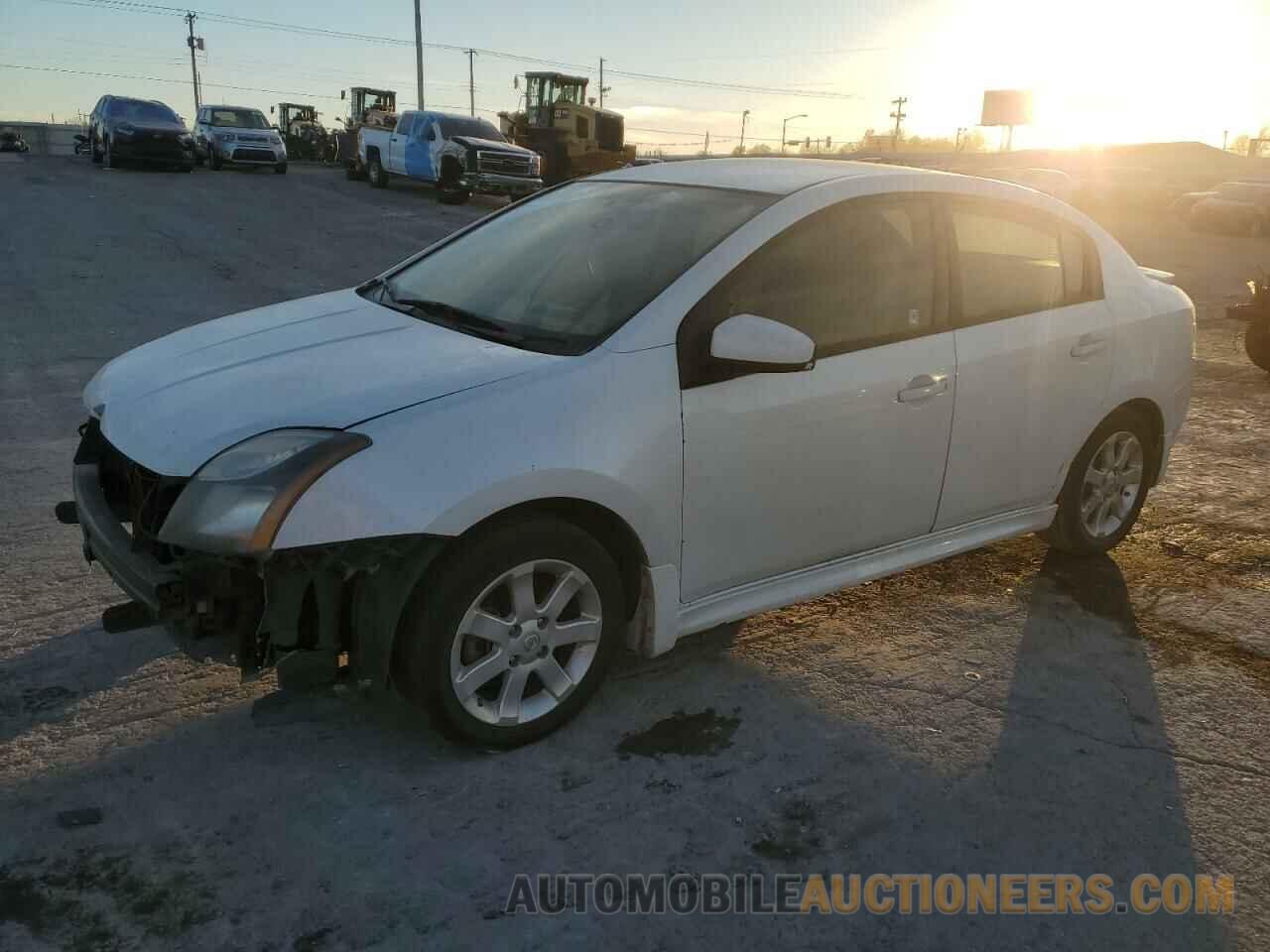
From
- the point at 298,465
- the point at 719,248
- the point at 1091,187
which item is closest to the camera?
the point at 298,465

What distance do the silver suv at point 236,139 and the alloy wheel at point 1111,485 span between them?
26095 mm

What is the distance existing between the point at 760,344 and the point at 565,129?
25770 mm

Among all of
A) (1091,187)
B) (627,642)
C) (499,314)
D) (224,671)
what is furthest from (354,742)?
(1091,187)

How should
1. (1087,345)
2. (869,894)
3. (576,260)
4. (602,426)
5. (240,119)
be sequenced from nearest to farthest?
(869,894)
(602,426)
(576,260)
(1087,345)
(240,119)

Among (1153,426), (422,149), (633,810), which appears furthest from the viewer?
(422,149)

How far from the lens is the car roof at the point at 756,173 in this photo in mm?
3758

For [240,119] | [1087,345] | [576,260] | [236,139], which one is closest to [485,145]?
[236,139]

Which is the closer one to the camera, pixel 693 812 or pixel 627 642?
pixel 693 812

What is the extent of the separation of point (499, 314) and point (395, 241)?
13716 mm

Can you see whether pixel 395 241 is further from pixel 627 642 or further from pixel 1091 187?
pixel 1091 187

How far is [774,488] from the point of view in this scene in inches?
135

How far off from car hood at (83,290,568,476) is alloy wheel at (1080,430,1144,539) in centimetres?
280

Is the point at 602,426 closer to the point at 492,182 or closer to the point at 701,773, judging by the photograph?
the point at 701,773

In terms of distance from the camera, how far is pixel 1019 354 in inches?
160
